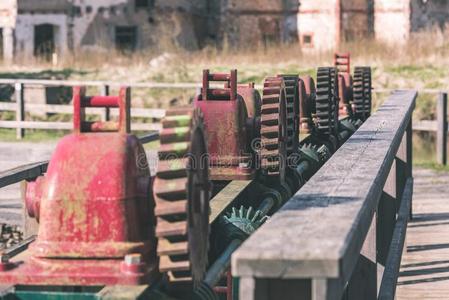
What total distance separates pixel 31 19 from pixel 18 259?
31666 millimetres

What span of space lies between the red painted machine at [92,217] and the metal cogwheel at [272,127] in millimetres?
2434

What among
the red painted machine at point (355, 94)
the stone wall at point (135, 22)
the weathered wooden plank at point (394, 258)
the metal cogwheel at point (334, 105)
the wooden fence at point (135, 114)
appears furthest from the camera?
the stone wall at point (135, 22)

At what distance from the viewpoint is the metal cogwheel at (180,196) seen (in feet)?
10.8

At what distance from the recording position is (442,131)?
17.0 m

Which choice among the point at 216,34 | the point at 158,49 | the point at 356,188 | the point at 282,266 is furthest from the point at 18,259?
the point at 216,34

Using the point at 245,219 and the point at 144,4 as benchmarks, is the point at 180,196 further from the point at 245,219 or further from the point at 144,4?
the point at 144,4

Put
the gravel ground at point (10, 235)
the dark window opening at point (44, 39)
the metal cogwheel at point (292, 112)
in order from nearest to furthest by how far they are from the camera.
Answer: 1. the metal cogwheel at point (292, 112)
2. the gravel ground at point (10, 235)
3. the dark window opening at point (44, 39)

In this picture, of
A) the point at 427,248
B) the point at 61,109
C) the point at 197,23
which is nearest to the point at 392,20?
the point at 197,23

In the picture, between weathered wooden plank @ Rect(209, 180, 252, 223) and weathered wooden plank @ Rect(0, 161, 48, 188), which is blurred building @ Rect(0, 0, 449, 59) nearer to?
weathered wooden plank @ Rect(0, 161, 48, 188)

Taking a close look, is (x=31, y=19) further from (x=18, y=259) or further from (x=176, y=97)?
(x=18, y=259)

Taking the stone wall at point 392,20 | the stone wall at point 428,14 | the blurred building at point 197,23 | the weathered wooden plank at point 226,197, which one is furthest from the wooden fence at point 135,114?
the stone wall at point 428,14

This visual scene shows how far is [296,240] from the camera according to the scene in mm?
2764

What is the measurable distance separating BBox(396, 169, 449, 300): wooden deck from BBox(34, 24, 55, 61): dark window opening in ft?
73.9

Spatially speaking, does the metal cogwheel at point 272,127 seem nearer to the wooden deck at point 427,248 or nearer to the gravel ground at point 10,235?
the wooden deck at point 427,248
